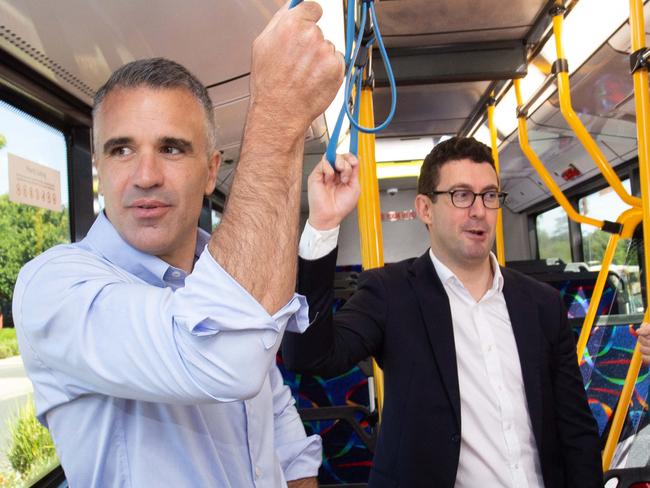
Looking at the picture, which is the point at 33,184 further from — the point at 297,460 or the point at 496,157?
the point at 496,157

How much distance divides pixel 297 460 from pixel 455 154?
1314 mm

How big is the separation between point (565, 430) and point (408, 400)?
0.53m

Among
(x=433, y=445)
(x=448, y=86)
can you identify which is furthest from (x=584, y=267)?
(x=433, y=445)

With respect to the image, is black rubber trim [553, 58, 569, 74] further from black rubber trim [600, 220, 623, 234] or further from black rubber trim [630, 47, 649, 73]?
black rubber trim [600, 220, 623, 234]

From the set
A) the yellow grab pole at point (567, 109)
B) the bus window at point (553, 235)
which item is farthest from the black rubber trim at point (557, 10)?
the bus window at point (553, 235)

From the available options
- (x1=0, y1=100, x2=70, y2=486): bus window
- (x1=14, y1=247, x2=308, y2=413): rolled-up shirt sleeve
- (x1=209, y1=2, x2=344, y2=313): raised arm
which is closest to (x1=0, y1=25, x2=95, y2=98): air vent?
(x1=0, y1=100, x2=70, y2=486): bus window

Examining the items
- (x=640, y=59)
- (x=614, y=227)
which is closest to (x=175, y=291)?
(x=640, y=59)

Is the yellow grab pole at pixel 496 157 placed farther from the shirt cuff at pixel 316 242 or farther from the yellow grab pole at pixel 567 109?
the shirt cuff at pixel 316 242

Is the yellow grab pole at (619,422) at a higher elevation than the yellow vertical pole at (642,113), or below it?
below

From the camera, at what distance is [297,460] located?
1.52 m

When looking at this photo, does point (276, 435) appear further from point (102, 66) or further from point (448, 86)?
point (448, 86)

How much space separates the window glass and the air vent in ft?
9.19

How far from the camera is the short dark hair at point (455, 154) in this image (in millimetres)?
2271

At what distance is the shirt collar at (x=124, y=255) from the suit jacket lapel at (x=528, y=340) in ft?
4.07
